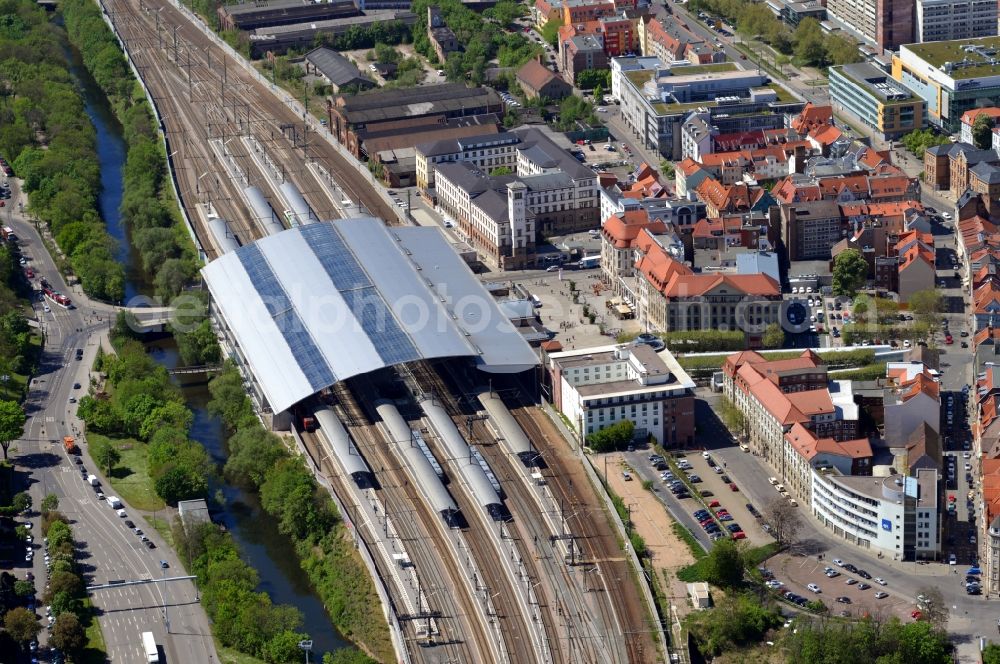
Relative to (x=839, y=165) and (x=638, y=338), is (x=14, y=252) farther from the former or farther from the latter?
(x=839, y=165)

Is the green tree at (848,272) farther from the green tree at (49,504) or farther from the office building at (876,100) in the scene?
the green tree at (49,504)

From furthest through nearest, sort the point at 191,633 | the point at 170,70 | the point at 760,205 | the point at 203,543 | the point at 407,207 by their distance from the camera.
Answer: the point at 170,70 → the point at 407,207 → the point at 760,205 → the point at 203,543 → the point at 191,633

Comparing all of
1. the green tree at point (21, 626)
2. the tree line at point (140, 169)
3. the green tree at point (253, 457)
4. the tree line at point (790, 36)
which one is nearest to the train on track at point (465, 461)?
the green tree at point (253, 457)

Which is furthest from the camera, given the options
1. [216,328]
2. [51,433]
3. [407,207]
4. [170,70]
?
[170,70]

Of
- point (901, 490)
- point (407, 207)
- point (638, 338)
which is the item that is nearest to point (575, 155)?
point (407, 207)

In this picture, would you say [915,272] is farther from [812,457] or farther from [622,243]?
[812,457]

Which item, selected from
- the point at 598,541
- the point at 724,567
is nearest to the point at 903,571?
the point at 724,567
